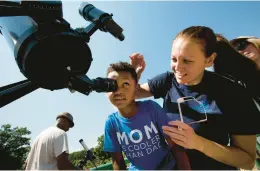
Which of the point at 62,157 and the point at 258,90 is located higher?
the point at 258,90

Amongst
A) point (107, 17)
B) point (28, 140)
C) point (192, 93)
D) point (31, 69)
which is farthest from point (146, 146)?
point (28, 140)

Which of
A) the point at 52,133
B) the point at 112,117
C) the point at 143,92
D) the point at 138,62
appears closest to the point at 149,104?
the point at 143,92

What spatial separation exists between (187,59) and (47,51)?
3.71ft

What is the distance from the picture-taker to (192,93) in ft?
5.99

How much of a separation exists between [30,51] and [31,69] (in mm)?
66

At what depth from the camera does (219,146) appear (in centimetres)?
160

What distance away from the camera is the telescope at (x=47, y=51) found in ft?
2.33

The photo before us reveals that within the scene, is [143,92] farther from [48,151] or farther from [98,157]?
[98,157]

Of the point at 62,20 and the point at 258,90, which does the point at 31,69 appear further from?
the point at 258,90

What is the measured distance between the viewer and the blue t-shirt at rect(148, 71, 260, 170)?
65.5 inches

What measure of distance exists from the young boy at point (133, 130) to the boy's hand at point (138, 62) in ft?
0.59

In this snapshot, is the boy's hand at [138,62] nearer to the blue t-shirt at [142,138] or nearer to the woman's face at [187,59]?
the blue t-shirt at [142,138]

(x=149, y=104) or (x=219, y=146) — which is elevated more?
(x=149, y=104)

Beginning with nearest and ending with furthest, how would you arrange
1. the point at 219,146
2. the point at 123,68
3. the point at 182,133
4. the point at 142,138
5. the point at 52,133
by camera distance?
the point at 182,133 < the point at 219,146 < the point at 142,138 < the point at 123,68 < the point at 52,133
